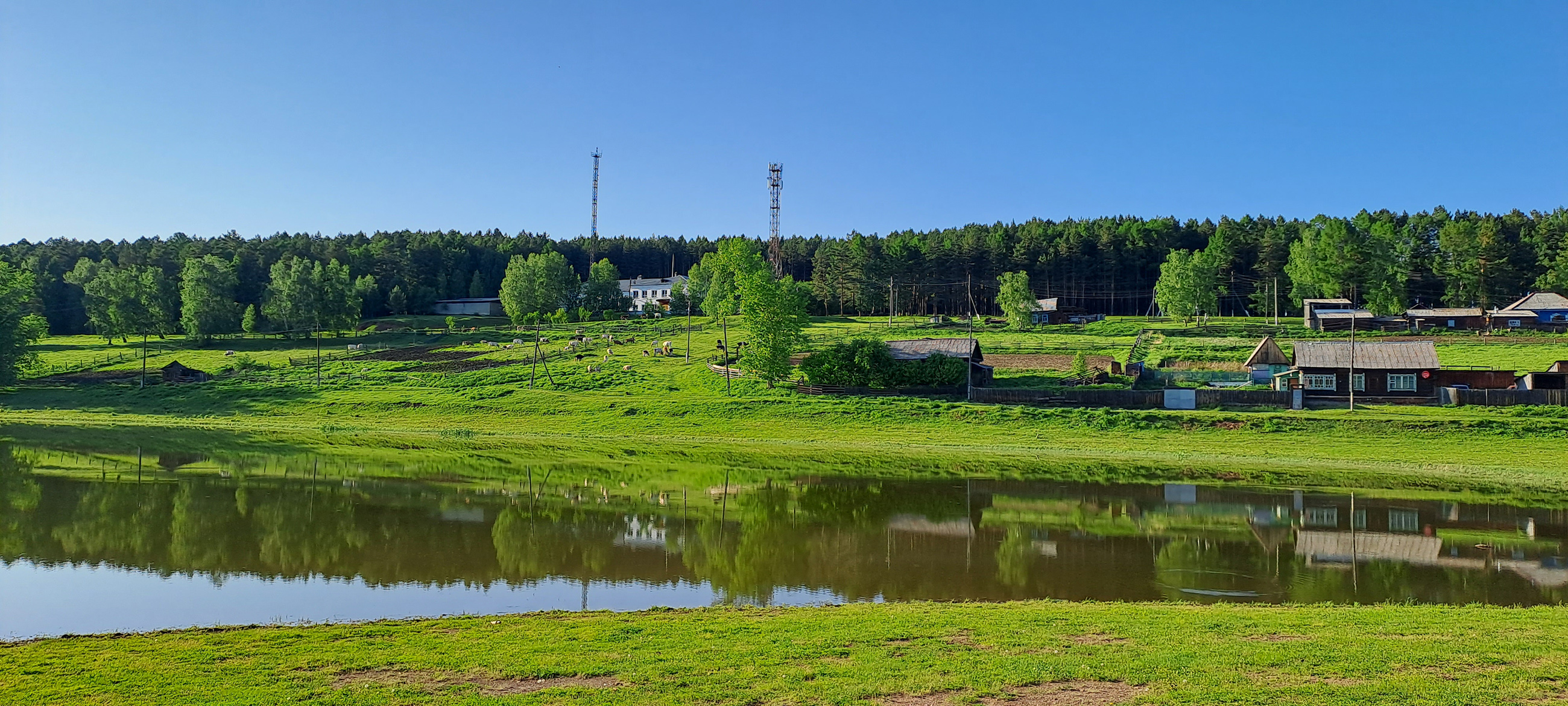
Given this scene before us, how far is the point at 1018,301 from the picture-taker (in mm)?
100688

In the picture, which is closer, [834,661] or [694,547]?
[834,661]

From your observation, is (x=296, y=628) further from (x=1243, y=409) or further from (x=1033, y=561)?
(x=1243, y=409)

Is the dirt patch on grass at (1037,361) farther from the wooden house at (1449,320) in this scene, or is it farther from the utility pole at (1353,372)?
the wooden house at (1449,320)

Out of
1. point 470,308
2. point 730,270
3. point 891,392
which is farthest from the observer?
point 470,308

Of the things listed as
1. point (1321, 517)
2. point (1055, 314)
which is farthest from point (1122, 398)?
point (1055, 314)

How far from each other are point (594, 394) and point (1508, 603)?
51784 mm

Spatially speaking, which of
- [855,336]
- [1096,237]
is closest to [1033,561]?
[855,336]

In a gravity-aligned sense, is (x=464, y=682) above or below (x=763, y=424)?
above

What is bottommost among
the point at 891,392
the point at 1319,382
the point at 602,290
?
the point at 891,392

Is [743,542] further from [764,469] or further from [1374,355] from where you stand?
[1374,355]

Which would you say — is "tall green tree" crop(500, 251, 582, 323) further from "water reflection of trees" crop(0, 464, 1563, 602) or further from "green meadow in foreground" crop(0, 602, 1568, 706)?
"green meadow in foreground" crop(0, 602, 1568, 706)

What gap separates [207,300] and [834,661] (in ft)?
343

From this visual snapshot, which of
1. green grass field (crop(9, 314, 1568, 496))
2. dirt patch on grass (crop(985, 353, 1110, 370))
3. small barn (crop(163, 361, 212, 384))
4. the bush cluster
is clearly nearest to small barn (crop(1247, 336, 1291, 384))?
dirt patch on grass (crop(985, 353, 1110, 370))

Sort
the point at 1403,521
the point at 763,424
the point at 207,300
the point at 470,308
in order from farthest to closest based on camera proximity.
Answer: the point at 470,308 → the point at 207,300 → the point at 763,424 → the point at 1403,521
